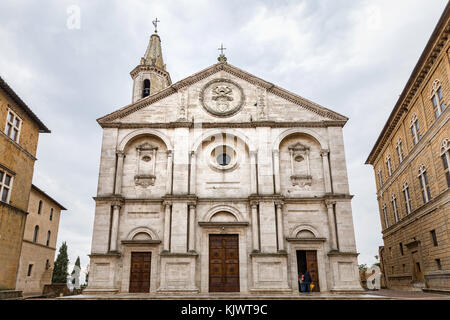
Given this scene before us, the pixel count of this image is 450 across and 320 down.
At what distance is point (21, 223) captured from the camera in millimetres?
23812

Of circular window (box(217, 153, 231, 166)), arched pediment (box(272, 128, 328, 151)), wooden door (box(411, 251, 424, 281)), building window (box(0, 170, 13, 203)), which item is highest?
arched pediment (box(272, 128, 328, 151))

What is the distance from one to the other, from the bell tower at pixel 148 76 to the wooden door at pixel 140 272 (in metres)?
17.3

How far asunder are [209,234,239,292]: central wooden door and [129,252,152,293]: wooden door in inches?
148

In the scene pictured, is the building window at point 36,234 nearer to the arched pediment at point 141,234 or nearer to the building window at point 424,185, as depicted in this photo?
the arched pediment at point 141,234

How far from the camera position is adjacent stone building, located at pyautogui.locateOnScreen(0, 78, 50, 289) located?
21.6m

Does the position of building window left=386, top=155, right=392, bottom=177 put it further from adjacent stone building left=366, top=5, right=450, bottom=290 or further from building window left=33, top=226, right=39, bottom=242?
building window left=33, top=226, right=39, bottom=242

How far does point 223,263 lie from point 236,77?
1309 centimetres

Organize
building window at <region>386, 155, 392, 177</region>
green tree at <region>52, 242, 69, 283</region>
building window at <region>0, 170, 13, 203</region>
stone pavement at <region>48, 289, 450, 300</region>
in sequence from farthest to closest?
1. green tree at <region>52, 242, 69, 283</region>
2. building window at <region>386, 155, 392, 177</region>
3. building window at <region>0, 170, 13, 203</region>
4. stone pavement at <region>48, 289, 450, 300</region>

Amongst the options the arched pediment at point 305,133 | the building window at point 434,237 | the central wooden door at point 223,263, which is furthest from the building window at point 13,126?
the building window at point 434,237

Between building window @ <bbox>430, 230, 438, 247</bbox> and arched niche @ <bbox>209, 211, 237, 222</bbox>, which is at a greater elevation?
arched niche @ <bbox>209, 211, 237, 222</bbox>

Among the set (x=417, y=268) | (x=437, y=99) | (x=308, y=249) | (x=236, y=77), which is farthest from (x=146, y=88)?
(x=417, y=268)

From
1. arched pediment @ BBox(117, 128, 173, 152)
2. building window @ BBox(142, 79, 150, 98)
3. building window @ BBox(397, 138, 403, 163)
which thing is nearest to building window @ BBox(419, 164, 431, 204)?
building window @ BBox(397, 138, 403, 163)

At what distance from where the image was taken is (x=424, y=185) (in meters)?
25.1
